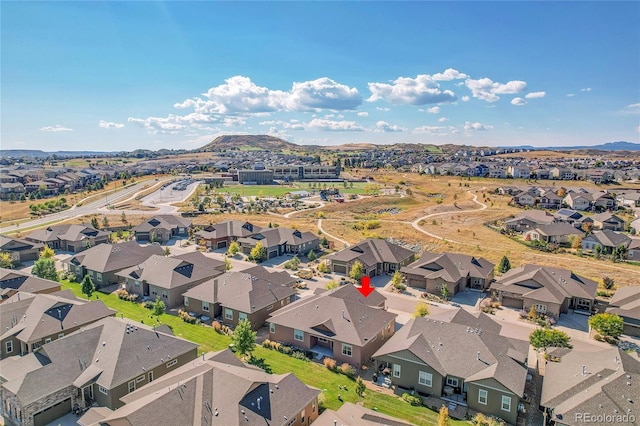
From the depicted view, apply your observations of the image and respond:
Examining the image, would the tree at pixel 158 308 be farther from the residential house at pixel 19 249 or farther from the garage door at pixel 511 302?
the garage door at pixel 511 302

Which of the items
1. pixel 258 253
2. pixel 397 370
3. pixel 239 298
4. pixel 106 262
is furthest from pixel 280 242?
pixel 397 370

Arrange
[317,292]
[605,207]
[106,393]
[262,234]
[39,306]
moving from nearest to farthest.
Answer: [106,393] < [39,306] < [317,292] < [262,234] < [605,207]

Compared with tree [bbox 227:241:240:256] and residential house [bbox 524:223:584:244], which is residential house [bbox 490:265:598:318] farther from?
tree [bbox 227:241:240:256]

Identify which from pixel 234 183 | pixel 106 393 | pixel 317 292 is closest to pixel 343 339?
pixel 317 292

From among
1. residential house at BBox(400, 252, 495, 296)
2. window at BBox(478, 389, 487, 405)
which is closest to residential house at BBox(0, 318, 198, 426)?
window at BBox(478, 389, 487, 405)

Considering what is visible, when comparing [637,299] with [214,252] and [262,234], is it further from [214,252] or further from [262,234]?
[214,252]

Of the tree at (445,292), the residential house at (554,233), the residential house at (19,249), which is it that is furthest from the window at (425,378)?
the residential house at (19,249)
